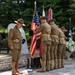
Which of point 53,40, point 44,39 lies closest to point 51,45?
point 53,40

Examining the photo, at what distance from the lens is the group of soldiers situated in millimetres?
10484

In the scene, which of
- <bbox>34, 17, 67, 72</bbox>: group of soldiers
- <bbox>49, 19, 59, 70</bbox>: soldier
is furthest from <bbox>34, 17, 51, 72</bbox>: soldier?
<bbox>49, 19, 59, 70</bbox>: soldier

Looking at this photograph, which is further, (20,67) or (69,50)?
(69,50)

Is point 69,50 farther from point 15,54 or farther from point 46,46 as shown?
point 15,54

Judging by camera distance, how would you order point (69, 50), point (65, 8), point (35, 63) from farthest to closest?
point (65, 8)
point (69, 50)
point (35, 63)

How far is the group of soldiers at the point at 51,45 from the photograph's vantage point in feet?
34.4

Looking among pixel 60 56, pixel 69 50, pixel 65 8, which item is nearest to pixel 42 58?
pixel 60 56

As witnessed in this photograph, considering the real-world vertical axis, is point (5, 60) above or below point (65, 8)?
below

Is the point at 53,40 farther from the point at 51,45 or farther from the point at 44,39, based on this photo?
the point at 44,39

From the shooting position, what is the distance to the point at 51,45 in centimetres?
1102

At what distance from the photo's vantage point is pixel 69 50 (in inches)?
572

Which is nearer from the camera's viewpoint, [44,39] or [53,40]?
[44,39]

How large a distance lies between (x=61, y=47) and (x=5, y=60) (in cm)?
243

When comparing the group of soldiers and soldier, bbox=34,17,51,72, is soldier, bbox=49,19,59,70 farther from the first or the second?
soldier, bbox=34,17,51,72
